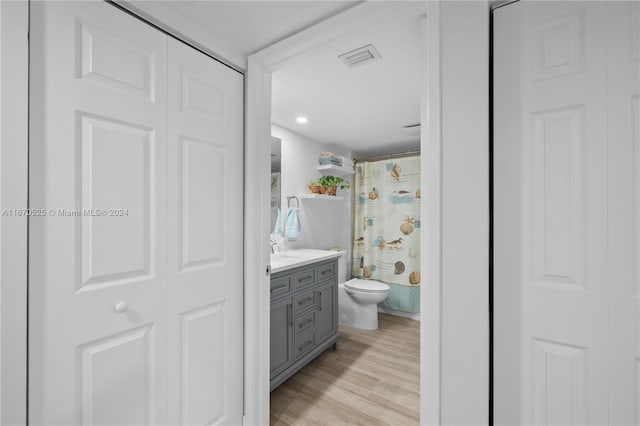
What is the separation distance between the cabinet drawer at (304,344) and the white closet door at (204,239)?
2.11 feet

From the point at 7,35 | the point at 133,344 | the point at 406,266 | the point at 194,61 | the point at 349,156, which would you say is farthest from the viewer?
the point at 349,156

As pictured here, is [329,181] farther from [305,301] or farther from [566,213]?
[566,213]

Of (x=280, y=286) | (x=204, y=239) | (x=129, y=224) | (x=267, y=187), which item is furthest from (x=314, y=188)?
(x=129, y=224)

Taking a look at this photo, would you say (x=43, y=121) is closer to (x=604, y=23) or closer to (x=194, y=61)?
(x=194, y=61)

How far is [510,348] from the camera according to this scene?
100cm

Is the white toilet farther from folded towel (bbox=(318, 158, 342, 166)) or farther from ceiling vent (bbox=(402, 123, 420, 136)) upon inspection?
ceiling vent (bbox=(402, 123, 420, 136))

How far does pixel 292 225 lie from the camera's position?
9.27ft

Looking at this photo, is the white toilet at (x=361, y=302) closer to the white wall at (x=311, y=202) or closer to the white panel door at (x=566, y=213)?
the white wall at (x=311, y=202)

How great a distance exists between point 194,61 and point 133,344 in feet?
4.25

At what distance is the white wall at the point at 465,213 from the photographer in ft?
3.25

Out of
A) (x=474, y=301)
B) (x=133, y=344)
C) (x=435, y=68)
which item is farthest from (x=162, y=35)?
(x=474, y=301)

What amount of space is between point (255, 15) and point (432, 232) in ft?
4.08

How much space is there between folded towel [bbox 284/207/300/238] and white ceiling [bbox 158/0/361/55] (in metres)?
1.67

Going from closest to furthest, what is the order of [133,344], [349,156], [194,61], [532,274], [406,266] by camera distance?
[532,274]
[133,344]
[194,61]
[406,266]
[349,156]
